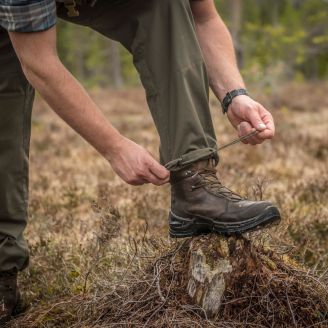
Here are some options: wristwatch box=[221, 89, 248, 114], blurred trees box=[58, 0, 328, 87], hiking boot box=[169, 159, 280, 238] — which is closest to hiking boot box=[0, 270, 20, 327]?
hiking boot box=[169, 159, 280, 238]

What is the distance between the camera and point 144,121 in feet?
40.9

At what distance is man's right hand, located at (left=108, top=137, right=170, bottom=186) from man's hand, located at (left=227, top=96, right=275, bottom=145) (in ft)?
1.60

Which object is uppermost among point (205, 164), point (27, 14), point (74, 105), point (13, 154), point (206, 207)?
point (27, 14)

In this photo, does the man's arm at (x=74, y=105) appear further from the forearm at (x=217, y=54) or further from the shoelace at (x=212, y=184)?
the forearm at (x=217, y=54)

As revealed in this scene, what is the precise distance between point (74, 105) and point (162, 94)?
0.43 m

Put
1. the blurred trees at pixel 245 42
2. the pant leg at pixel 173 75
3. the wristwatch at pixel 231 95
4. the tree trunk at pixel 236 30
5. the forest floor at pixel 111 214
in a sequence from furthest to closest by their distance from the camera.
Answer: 1. the blurred trees at pixel 245 42
2. the tree trunk at pixel 236 30
3. the forest floor at pixel 111 214
4. the wristwatch at pixel 231 95
5. the pant leg at pixel 173 75

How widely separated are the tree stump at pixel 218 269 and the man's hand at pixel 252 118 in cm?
46

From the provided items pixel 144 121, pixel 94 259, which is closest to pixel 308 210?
pixel 94 259

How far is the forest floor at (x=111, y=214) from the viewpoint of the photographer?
10.1ft

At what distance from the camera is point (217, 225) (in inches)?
100

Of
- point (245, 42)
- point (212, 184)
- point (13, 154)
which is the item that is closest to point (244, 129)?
point (212, 184)

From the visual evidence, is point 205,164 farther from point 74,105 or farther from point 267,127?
point 74,105

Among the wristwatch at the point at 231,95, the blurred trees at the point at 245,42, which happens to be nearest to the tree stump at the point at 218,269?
the wristwatch at the point at 231,95

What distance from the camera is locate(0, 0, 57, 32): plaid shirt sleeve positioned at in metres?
2.16
